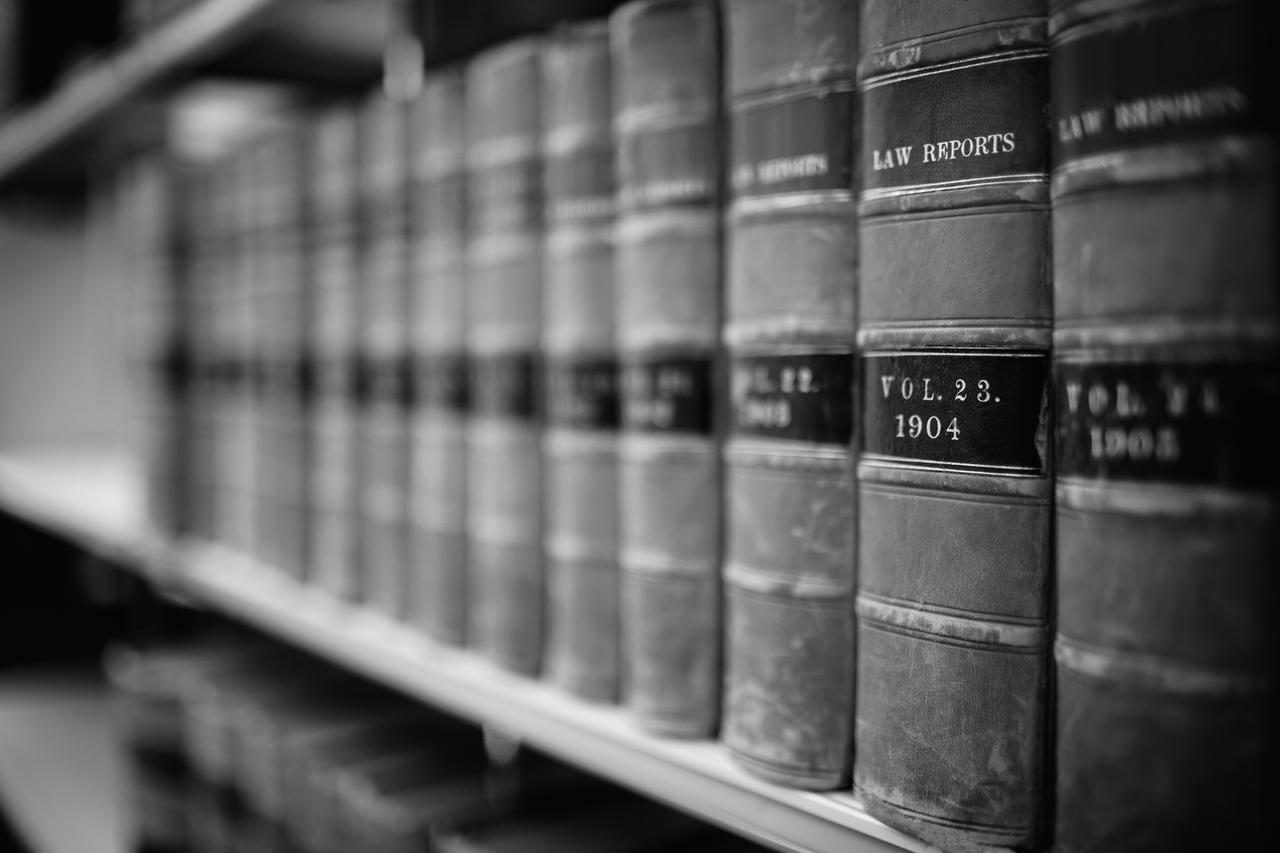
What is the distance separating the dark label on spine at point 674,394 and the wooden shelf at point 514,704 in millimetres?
197

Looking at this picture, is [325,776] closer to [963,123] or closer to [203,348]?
[203,348]

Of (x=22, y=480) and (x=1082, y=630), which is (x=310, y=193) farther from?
(x=22, y=480)

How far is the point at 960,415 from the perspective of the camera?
0.44m

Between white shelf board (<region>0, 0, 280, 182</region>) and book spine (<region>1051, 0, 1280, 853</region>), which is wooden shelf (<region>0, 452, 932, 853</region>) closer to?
book spine (<region>1051, 0, 1280, 853</region>)

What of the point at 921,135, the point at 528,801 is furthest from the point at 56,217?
the point at 921,135

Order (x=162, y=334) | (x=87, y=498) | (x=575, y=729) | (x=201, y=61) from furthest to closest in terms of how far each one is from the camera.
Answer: (x=87, y=498), (x=162, y=334), (x=201, y=61), (x=575, y=729)

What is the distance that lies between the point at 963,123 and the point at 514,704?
471 millimetres

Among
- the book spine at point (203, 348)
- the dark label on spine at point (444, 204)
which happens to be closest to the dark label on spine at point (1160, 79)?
the dark label on spine at point (444, 204)

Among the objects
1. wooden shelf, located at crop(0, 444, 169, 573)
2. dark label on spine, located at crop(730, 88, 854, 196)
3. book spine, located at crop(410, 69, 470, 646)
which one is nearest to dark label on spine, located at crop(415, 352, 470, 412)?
book spine, located at crop(410, 69, 470, 646)

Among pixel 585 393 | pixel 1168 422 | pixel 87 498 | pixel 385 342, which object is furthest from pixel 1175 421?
pixel 87 498

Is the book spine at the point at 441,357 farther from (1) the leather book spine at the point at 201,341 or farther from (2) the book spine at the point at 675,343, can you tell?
(1) the leather book spine at the point at 201,341

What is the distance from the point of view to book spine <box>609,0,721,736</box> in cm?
57

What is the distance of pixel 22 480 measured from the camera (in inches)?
62.7

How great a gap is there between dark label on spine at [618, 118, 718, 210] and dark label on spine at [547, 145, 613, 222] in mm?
50
